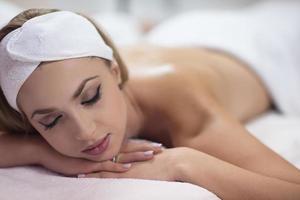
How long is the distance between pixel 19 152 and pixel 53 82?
10.2 inches

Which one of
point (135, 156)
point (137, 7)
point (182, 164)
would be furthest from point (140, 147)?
point (137, 7)

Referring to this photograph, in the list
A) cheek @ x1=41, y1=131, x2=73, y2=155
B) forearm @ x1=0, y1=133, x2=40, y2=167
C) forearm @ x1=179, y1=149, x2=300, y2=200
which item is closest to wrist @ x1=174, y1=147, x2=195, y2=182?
forearm @ x1=179, y1=149, x2=300, y2=200

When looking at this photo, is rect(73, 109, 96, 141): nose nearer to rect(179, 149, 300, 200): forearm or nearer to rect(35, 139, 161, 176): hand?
rect(35, 139, 161, 176): hand

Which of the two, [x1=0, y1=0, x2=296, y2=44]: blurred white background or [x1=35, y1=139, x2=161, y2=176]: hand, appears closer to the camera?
[x1=35, y1=139, x2=161, y2=176]: hand

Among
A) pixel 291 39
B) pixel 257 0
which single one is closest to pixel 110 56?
pixel 291 39

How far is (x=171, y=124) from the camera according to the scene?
1.26 m

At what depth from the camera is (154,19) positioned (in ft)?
8.70

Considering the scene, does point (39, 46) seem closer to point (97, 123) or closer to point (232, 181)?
point (97, 123)

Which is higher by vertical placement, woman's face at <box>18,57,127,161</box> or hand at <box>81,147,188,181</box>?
woman's face at <box>18,57,127,161</box>

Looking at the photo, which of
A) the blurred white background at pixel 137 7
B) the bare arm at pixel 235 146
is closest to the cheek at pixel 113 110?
the bare arm at pixel 235 146

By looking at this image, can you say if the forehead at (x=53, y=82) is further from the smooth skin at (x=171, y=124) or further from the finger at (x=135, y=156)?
the finger at (x=135, y=156)

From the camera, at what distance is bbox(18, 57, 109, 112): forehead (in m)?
0.95

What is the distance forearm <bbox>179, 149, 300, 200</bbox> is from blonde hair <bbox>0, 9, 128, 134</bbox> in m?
0.37

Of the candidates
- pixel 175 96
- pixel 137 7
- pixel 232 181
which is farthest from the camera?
pixel 137 7
